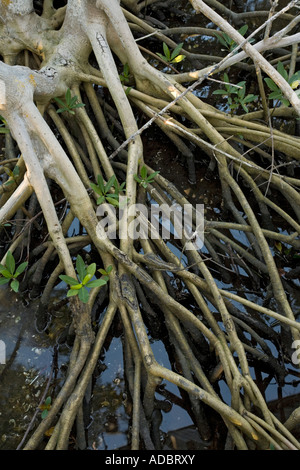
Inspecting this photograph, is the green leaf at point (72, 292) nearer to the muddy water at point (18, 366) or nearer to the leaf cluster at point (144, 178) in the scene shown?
the muddy water at point (18, 366)

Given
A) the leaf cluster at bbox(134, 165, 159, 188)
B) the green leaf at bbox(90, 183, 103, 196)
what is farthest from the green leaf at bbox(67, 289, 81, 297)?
the leaf cluster at bbox(134, 165, 159, 188)

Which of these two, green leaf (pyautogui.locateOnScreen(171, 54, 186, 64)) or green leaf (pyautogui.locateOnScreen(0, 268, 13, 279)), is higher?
green leaf (pyautogui.locateOnScreen(171, 54, 186, 64))

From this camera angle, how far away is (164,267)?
96.3 inches

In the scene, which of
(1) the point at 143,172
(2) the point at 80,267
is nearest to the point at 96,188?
(1) the point at 143,172

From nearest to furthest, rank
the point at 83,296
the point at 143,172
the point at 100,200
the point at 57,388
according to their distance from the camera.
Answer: the point at 83,296, the point at 57,388, the point at 100,200, the point at 143,172

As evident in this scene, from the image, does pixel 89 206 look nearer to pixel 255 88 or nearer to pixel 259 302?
pixel 259 302

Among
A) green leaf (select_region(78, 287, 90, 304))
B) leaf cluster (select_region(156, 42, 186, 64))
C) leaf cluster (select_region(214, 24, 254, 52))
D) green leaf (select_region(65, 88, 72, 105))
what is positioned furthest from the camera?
leaf cluster (select_region(214, 24, 254, 52))

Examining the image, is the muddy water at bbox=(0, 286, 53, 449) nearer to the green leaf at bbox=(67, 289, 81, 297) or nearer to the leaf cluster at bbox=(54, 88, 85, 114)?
the green leaf at bbox=(67, 289, 81, 297)

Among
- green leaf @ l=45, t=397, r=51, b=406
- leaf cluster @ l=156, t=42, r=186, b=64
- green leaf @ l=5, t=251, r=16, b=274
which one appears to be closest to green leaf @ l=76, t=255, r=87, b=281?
green leaf @ l=5, t=251, r=16, b=274

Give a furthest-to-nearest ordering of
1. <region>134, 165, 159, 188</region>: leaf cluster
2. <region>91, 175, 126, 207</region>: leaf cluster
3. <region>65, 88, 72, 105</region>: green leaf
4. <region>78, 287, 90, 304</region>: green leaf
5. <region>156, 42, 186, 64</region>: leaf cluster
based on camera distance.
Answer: <region>156, 42, 186, 64</region>: leaf cluster < <region>65, 88, 72, 105</region>: green leaf < <region>134, 165, 159, 188</region>: leaf cluster < <region>91, 175, 126, 207</region>: leaf cluster < <region>78, 287, 90, 304</region>: green leaf

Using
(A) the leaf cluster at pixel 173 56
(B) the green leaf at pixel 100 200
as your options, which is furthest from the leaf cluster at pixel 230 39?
(B) the green leaf at pixel 100 200

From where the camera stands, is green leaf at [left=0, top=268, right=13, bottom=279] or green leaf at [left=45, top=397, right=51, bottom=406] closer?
green leaf at [left=45, top=397, right=51, bottom=406]

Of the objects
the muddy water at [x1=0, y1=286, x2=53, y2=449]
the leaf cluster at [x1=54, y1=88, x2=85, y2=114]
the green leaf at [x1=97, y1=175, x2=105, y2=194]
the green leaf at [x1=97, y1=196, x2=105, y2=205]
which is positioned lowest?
the muddy water at [x1=0, y1=286, x2=53, y2=449]

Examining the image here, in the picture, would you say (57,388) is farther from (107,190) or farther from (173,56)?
(173,56)
